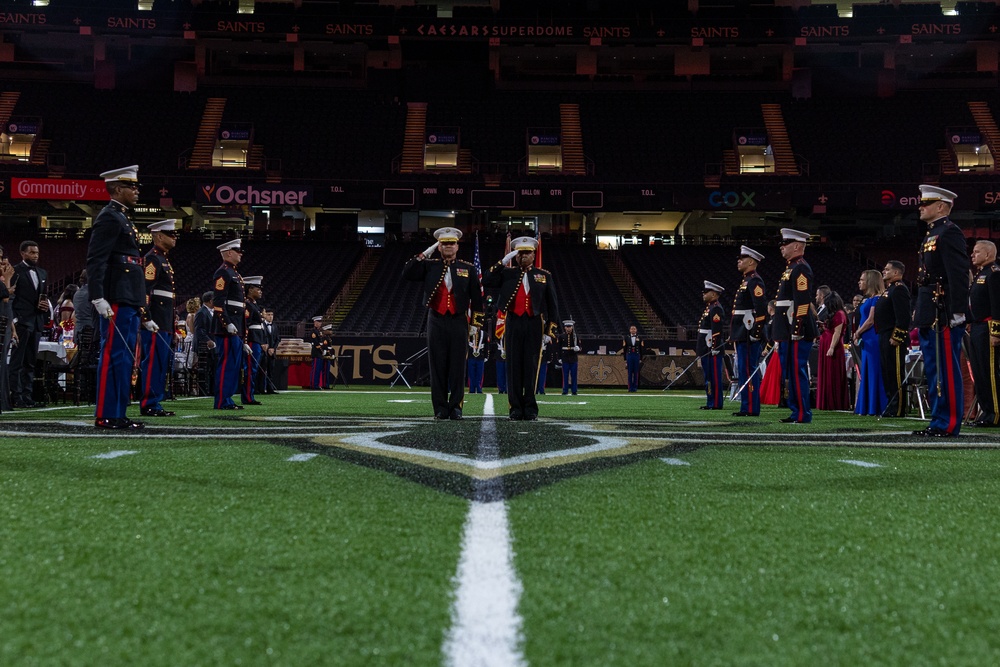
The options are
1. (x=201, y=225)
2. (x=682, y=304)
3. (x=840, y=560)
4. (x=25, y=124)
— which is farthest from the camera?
(x=201, y=225)

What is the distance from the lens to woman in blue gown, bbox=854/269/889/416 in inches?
419

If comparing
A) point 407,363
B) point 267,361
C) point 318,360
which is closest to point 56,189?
point 318,360

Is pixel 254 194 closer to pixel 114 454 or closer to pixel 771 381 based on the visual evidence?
pixel 771 381

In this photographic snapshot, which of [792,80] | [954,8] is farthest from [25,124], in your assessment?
[954,8]

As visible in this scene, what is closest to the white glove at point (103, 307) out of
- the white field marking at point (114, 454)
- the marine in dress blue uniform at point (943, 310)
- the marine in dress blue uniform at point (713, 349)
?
the white field marking at point (114, 454)

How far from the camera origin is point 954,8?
36188 millimetres

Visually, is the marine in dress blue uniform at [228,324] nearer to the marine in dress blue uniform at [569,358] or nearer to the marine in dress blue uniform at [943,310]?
the marine in dress blue uniform at [943,310]

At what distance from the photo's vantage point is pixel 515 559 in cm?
206

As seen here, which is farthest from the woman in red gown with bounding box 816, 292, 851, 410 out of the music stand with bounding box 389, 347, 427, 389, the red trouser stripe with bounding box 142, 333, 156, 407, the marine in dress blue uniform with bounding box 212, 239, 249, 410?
the music stand with bounding box 389, 347, 427, 389

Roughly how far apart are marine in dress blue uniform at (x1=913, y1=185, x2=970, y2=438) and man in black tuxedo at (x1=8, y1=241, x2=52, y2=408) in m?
9.83

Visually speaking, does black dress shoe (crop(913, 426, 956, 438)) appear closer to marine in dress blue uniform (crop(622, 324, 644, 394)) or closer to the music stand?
marine in dress blue uniform (crop(622, 324, 644, 394))

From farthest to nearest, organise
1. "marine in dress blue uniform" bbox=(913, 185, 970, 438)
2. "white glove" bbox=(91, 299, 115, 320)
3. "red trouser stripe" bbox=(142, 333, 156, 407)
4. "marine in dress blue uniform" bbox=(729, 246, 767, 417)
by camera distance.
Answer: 1. "marine in dress blue uniform" bbox=(729, 246, 767, 417)
2. "red trouser stripe" bbox=(142, 333, 156, 407)
3. "marine in dress blue uniform" bbox=(913, 185, 970, 438)
4. "white glove" bbox=(91, 299, 115, 320)

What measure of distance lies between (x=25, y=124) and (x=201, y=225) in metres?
8.33

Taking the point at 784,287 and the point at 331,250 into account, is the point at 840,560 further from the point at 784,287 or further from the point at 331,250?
the point at 331,250
